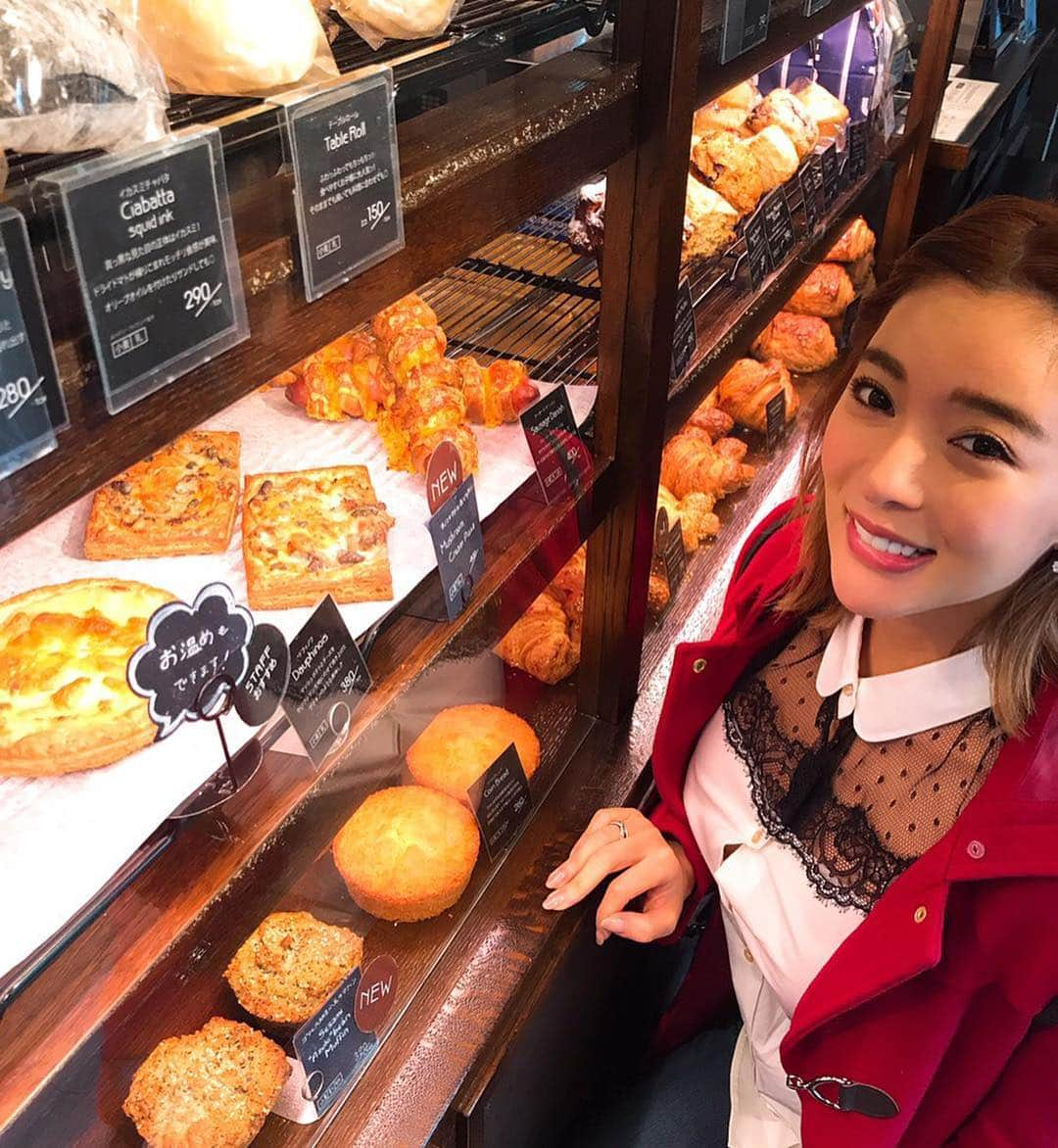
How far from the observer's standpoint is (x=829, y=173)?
245 cm

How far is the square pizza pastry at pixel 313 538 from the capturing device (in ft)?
4.21

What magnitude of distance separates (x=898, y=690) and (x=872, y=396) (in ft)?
1.27

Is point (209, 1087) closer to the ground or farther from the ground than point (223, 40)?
closer to the ground

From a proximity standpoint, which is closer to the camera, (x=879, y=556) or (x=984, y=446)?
(x=984, y=446)

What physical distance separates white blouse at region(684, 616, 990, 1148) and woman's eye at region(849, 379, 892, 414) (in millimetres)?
319

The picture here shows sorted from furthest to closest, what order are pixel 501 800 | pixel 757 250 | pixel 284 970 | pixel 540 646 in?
pixel 757 250 < pixel 540 646 < pixel 501 800 < pixel 284 970

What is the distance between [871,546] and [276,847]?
2.64 feet

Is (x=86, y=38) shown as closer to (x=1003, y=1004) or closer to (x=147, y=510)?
(x=147, y=510)

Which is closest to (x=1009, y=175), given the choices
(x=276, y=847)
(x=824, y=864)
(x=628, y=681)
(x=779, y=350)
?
(x=779, y=350)

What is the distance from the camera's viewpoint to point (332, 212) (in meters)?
0.81

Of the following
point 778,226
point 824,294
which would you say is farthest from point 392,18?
point 824,294

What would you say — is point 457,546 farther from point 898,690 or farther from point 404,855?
point 898,690

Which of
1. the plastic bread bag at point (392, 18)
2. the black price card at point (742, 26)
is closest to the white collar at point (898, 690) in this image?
the black price card at point (742, 26)

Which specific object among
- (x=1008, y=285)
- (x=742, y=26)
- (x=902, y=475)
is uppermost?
(x=742, y=26)
